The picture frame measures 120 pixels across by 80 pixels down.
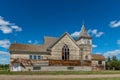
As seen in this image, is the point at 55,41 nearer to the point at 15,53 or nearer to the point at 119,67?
the point at 15,53

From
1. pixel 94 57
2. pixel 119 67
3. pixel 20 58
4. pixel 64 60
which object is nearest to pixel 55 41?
pixel 64 60

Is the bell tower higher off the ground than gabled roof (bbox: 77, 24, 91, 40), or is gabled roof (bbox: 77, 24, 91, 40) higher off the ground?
gabled roof (bbox: 77, 24, 91, 40)

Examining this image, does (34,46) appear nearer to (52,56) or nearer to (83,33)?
(52,56)

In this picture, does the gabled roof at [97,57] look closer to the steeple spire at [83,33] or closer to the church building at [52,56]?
the church building at [52,56]

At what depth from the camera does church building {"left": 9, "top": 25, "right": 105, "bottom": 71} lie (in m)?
42.7

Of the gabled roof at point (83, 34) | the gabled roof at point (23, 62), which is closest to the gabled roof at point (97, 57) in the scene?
the gabled roof at point (83, 34)

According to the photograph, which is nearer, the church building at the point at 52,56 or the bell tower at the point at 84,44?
the church building at the point at 52,56

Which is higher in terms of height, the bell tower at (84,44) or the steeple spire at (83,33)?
the steeple spire at (83,33)

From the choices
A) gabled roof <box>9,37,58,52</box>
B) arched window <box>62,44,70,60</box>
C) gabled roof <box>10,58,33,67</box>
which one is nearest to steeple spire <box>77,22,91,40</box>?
arched window <box>62,44,70,60</box>

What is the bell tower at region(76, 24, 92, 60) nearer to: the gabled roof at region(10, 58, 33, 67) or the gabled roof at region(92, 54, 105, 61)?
the gabled roof at region(92, 54, 105, 61)

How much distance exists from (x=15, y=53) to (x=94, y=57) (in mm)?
23310

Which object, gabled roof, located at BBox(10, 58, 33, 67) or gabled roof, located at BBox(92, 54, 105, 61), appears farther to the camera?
gabled roof, located at BBox(92, 54, 105, 61)

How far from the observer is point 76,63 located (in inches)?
1823

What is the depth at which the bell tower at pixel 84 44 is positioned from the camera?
4900cm
